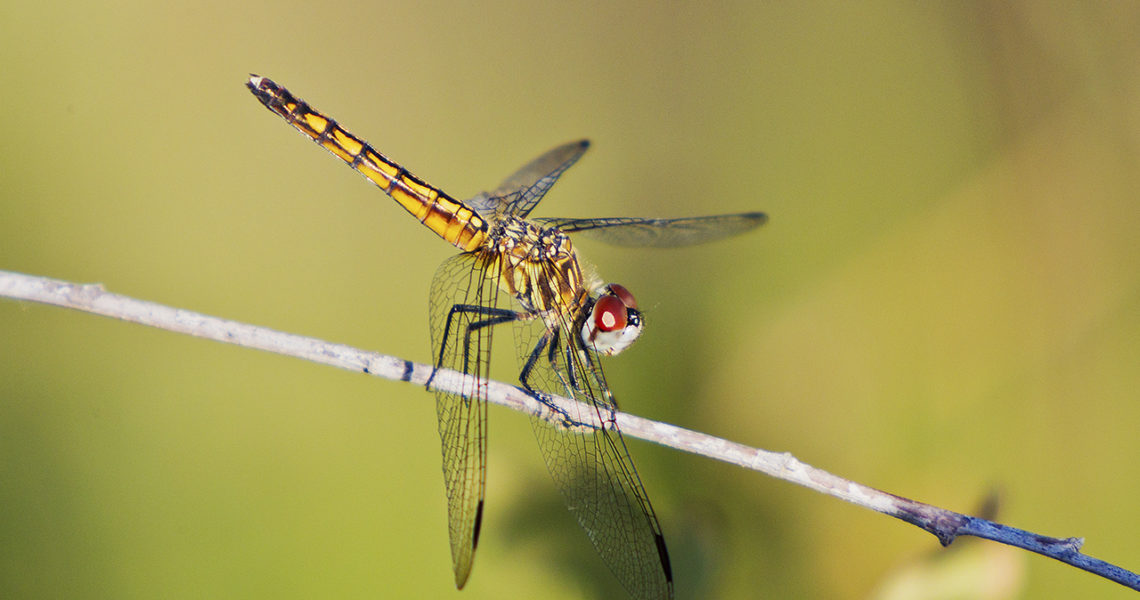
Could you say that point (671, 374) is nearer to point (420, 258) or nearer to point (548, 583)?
point (548, 583)

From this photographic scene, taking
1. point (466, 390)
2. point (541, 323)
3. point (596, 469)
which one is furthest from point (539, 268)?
point (596, 469)

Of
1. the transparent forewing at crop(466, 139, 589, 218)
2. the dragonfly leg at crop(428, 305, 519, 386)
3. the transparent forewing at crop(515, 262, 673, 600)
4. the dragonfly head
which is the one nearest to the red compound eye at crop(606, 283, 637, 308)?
the dragonfly head

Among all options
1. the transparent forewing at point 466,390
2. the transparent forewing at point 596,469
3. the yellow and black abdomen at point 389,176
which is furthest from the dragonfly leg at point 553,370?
the yellow and black abdomen at point 389,176

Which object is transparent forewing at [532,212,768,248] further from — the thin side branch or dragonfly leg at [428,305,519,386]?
the thin side branch

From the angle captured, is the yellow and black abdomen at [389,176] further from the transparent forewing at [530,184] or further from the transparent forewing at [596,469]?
the transparent forewing at [596,469]

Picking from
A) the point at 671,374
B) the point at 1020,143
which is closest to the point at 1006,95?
the point at 1020,143
